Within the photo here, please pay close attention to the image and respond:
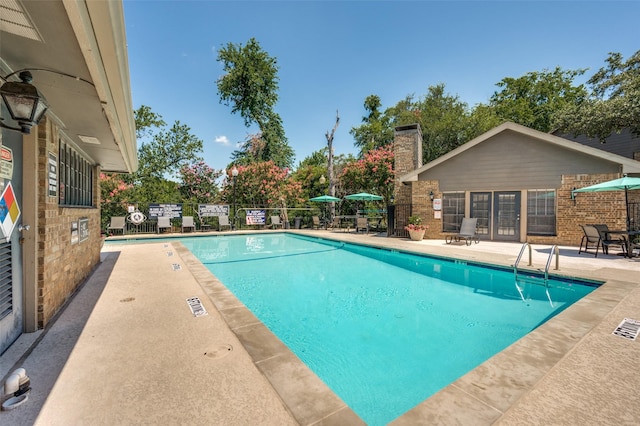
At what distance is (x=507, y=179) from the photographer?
10016 millimetres

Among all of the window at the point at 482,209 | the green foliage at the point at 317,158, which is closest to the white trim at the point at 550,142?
the window at the point at 482,209

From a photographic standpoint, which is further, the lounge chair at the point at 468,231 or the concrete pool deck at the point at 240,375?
the lounge chair at the point at 468,231

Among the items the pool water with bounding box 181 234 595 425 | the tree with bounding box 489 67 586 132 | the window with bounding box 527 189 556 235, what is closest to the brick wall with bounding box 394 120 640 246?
the window with bounding box 527 189 556 235

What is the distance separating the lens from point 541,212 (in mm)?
9570

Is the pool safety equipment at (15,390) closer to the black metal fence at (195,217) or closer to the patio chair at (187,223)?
the black metal fence at (195,217)

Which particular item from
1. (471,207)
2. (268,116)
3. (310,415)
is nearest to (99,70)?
(310,415)

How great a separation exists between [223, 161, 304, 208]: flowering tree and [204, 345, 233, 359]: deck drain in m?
13.8

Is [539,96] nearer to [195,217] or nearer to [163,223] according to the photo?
[195,217]

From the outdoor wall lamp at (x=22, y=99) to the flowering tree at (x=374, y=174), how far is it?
13195 mm

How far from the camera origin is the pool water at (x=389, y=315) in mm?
2652

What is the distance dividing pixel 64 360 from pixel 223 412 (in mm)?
1631

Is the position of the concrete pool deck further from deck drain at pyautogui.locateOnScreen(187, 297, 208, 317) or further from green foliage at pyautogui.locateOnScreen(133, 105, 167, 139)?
green foliage at pyautogui.locateOnScreen(133, 105, 167, 139)

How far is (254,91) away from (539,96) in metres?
24.6

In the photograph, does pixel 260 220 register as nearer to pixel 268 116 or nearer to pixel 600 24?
pixel 268 116
